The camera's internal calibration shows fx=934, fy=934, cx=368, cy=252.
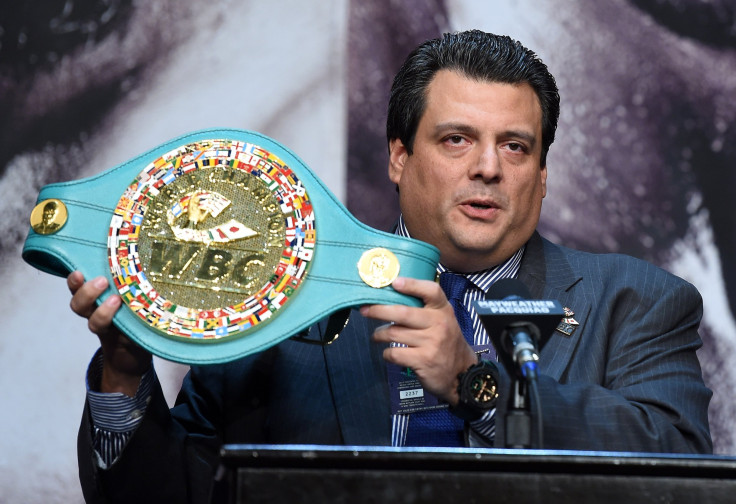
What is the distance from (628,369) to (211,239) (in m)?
0.84

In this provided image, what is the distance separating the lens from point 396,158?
2207mm

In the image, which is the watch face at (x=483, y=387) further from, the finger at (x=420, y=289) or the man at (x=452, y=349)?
the finger at (x=420, y=289)

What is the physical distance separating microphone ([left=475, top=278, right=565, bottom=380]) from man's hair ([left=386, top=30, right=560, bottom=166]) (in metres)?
0.88

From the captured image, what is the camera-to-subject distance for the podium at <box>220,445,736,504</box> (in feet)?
3.39

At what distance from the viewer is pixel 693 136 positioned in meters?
2.49

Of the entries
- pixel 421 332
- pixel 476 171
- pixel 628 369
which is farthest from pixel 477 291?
pixel 421 332

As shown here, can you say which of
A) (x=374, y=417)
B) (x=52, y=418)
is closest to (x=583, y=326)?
(x=374, y=417)

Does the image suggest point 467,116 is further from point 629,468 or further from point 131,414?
point 629,468

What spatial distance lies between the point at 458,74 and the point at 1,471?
1461 millimetres

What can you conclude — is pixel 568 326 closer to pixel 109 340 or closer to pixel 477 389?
pixel 477 389

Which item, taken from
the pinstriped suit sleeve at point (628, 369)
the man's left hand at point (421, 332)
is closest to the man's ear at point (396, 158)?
the pinstriped suit sleeve at point (628, 369)

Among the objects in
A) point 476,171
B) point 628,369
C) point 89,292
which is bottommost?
point 628,369

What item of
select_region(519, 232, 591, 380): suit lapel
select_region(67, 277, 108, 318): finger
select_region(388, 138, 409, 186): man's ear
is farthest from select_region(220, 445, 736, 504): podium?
select_region(388, 138, 409, 186): man's ear

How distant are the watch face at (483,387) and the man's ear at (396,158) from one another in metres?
0.78
